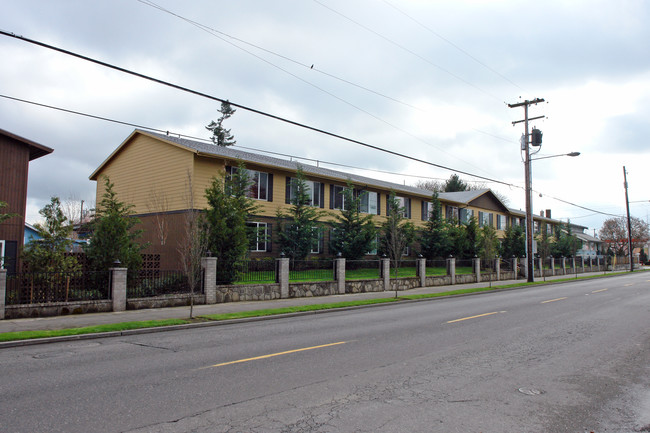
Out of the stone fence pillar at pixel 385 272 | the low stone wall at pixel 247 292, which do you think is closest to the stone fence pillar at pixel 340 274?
the stone fence pillar at pixel 385 272

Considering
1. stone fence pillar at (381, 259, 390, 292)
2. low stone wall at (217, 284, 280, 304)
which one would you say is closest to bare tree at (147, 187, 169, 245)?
low stone wall at (217, 284, 280, 304)

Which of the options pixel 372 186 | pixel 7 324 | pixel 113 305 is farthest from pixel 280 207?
pixel 7 324

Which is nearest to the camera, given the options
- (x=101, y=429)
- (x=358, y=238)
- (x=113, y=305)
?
(x=101, y=429)

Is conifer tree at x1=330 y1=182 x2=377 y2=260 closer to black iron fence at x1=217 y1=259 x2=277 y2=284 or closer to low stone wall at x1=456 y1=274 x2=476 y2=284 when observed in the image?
low stone wall at x1=456 y1=274 x2=476 y2=284

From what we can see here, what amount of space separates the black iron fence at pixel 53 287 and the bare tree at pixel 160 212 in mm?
12585

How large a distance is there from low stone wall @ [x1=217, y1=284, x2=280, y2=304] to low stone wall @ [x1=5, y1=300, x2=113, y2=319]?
14.1ft

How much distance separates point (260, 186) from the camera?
29.0 meters

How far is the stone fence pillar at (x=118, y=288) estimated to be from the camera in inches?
597

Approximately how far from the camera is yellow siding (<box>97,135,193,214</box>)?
27.1m

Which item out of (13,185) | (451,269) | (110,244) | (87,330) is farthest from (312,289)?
(13,185)

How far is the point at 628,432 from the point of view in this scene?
476 centimetres

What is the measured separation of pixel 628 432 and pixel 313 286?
55.5ft

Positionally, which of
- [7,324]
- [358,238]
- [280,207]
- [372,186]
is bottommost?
[7,324]

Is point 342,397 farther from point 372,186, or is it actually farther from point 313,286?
point 372,186
